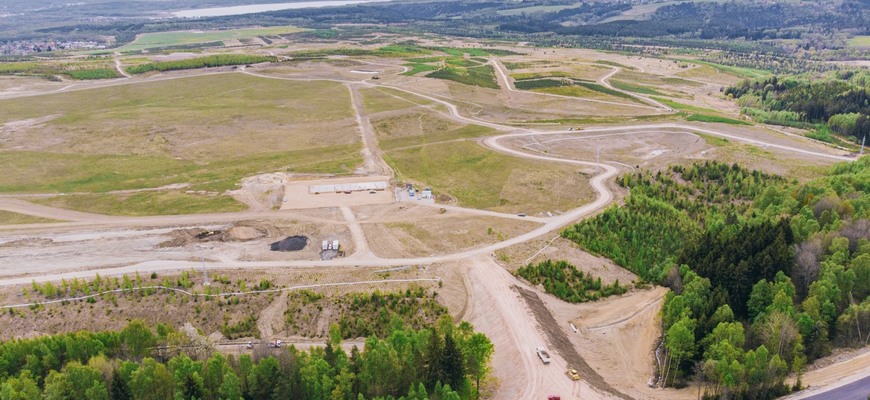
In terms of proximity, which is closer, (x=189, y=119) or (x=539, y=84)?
(x=189, y=119)

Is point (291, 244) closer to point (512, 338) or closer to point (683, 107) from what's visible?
point (512, 338)

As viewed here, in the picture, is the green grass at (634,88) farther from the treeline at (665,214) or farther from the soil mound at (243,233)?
the soil mound at (243,233)

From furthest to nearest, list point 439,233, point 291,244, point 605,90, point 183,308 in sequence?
point 605,90
point 439,233
point 291,244
point 183,308

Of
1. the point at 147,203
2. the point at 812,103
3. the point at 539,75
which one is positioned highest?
the point at 539,75

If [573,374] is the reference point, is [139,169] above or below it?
above

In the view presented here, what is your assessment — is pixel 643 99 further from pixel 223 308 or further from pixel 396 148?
pixel 223 308

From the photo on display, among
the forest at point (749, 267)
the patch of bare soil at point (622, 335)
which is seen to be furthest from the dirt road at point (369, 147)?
the patch of bare soil at point (622, 335)

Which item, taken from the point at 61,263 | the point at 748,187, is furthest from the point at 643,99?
the point at 61,263

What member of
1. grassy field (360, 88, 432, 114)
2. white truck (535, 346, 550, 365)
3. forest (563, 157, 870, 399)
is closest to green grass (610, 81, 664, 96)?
grassy field (360, 88, 432, 114)

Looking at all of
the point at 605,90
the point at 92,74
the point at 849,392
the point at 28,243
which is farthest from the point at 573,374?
the point at 92,74
